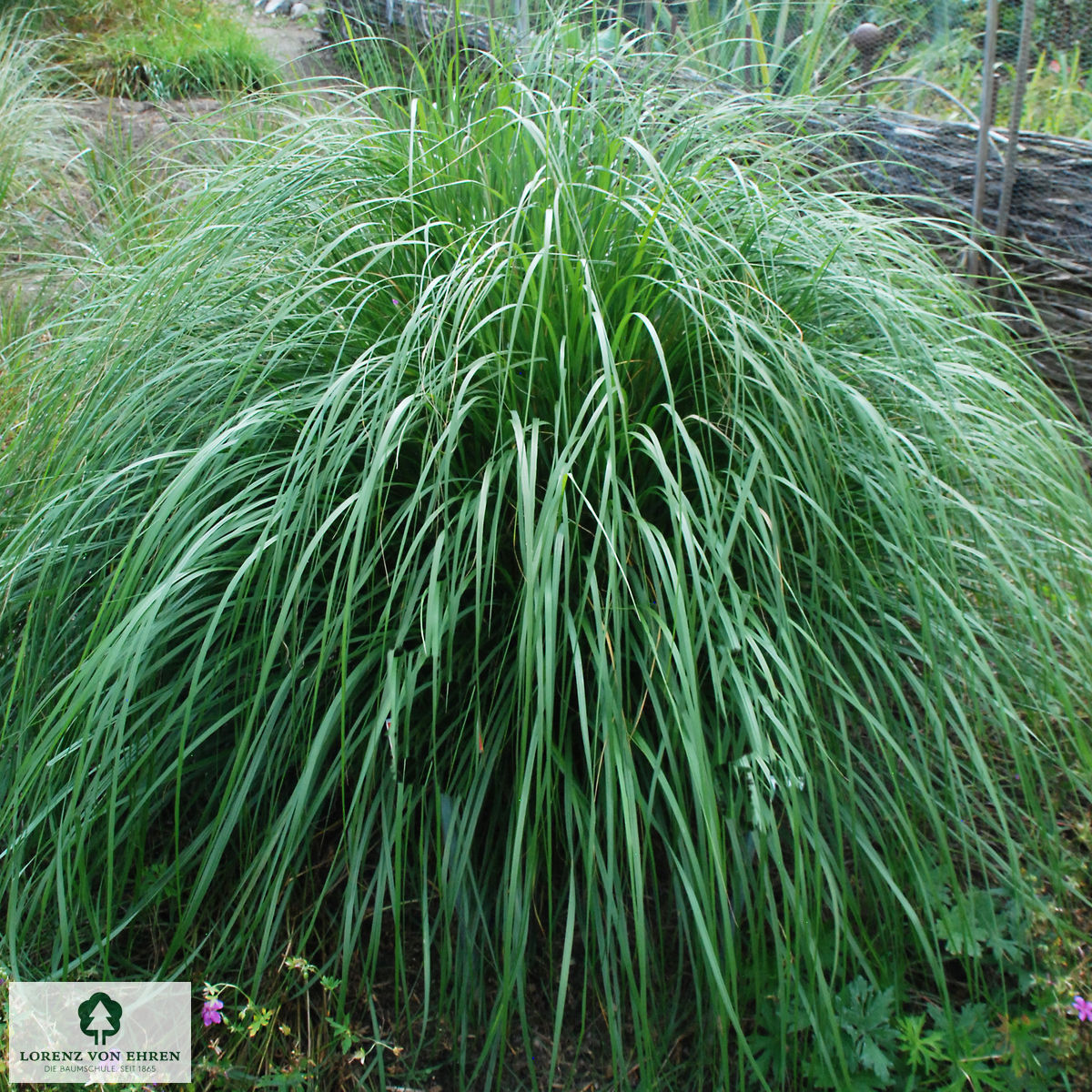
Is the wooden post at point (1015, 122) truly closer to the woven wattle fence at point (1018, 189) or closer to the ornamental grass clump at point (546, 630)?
the woven wattle fence at point (1018, 189)

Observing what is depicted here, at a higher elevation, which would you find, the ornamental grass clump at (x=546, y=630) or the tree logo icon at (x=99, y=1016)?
the ornamental grass clump at (x=546, y=630)

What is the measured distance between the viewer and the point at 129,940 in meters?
1.84

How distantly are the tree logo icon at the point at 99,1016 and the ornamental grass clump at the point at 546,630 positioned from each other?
7 cm

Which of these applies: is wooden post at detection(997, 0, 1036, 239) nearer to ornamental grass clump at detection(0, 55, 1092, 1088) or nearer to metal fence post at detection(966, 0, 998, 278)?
metal fence post at detection(966, 0, 998, 278)

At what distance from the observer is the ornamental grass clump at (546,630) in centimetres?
158

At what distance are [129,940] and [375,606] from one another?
0.77m

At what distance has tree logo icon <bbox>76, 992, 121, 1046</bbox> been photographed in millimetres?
1691

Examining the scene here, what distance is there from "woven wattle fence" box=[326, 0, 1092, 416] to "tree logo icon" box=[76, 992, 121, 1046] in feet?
8.78

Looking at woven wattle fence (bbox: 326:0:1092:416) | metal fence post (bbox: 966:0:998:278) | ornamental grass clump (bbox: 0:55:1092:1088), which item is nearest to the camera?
ornamental grass clump (bbox: 0:55:1092:1088)

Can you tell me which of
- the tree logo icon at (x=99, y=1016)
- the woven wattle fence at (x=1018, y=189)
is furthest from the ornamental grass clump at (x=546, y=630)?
the woven wattle fence at (x=1018, y=189)

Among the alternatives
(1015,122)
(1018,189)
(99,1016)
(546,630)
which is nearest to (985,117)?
(1015,122)

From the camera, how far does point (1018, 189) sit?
3439 millimetres

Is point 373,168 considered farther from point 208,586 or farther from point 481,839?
point 481,839

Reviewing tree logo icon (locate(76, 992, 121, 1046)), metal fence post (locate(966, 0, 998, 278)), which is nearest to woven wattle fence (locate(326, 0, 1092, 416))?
metal fence post (locate(966, 0, 998, 278))
